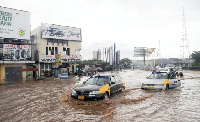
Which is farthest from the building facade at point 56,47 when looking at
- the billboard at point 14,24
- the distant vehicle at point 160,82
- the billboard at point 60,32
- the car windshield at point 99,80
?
the car windshield at point 99,80

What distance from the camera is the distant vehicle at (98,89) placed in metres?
7.60

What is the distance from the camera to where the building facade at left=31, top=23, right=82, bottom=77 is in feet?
98.0

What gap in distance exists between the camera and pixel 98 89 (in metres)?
7.66

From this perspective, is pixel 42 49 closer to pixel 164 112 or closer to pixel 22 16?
pixel 22 16

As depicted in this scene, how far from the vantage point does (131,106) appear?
297 inches

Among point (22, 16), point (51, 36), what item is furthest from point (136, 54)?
point (22, 16)

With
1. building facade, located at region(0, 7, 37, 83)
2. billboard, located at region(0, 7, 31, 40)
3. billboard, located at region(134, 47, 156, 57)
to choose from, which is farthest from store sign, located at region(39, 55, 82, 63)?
billboard, located at region(134, 47, 156, 57)

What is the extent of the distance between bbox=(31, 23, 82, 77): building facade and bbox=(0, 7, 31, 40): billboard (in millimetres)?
4606

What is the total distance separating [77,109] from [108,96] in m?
1.97

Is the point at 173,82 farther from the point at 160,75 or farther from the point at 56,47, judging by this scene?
the point at 56,47

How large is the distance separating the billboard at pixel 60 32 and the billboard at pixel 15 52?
6955 mm

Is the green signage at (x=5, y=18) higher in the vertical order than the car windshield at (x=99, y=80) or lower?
higher

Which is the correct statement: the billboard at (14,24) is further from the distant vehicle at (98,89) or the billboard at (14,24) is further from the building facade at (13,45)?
the distant vehicle at (98,89)

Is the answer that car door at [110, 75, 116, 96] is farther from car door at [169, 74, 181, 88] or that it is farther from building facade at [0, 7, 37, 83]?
building facade at [0, 7, 37, 83]
